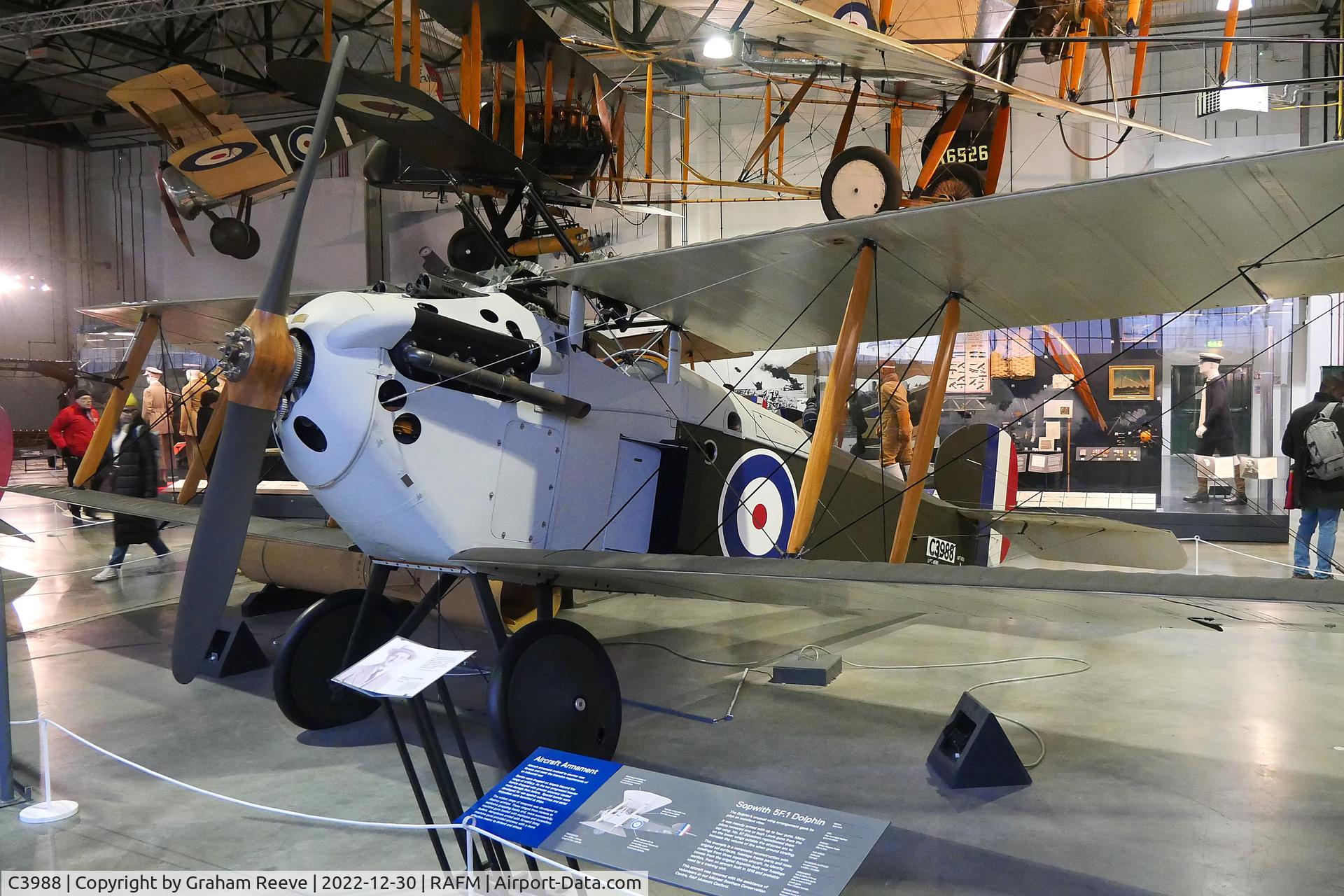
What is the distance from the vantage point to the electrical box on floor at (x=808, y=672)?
4.77 metres

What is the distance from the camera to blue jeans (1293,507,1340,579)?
711cm

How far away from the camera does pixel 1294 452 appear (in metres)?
7.16

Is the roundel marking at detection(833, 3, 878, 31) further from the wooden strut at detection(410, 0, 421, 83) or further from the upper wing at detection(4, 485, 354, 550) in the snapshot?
the upper wing at detection(4, 485, 354, 550)

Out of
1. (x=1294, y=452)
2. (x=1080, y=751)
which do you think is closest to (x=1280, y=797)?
(x=1080, y=751)

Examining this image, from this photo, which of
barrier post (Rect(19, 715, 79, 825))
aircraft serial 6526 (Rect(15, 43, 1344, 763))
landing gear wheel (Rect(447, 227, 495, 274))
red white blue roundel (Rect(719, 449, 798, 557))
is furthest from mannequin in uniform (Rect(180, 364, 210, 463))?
red white blue roundel (Rect(719, 449, 798, 557))

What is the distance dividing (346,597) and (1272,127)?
41.0 feet

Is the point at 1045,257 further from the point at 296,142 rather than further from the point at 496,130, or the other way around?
the point at 296,142

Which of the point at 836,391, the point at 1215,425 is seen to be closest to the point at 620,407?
the point at 836,391

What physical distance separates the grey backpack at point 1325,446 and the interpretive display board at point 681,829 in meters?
6.91

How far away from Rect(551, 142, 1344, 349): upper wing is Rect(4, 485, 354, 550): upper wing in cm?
177

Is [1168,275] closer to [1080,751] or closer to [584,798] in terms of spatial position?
[1080,751]

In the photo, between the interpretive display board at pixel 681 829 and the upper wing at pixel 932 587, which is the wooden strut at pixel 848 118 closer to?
the upper wing at pixel 932 587

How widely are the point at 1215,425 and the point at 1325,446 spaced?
3479 millimetres

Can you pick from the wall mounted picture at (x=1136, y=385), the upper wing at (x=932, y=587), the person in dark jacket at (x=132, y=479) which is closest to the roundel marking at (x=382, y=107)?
the upper wing at (x=932, y=587)
